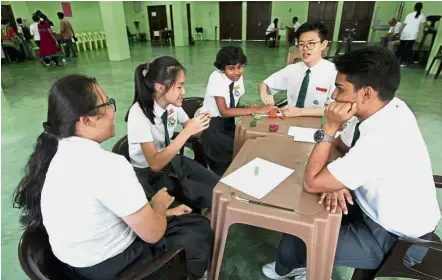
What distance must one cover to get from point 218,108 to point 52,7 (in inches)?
498

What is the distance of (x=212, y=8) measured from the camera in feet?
48.0

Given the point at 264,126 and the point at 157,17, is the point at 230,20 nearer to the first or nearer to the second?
the point at 157,17

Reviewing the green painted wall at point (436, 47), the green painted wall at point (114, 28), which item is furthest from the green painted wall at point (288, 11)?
the green painted wall at point (114, 28)

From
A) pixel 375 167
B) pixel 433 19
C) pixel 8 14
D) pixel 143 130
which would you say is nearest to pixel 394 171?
pixel 375 167

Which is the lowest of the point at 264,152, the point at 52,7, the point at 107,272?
the point at 107,272

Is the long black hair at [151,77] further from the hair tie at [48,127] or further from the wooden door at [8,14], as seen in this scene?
the wooden door at [8,14]

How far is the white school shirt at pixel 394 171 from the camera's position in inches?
39.2

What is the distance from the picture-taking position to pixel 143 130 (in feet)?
4.86

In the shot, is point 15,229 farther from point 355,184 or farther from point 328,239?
point 355,184

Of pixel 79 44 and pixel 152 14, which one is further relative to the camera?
pixel 152 14

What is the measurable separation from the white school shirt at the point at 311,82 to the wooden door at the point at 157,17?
574 inches

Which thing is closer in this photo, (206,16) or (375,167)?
(375,167)

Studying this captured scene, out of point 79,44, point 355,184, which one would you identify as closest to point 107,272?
point 355,184

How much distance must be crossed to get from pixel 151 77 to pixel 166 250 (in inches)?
36.9
